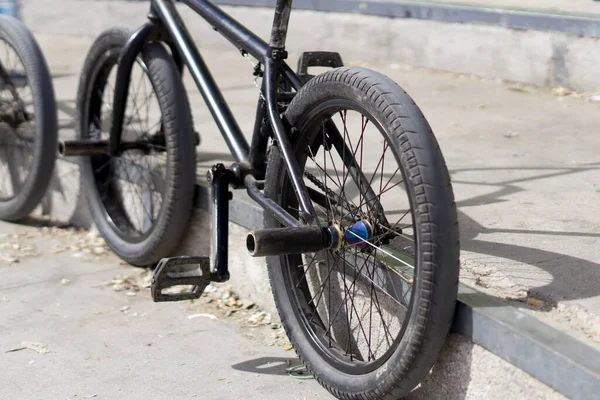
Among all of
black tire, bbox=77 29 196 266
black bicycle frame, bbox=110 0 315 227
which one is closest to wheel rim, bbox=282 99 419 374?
black bicycle frame, bbox=110 0 315 227

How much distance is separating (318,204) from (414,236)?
67 centimetres

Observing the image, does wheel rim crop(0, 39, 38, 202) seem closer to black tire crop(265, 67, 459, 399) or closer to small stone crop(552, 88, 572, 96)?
black tire crop(265, 67, 459, 399)

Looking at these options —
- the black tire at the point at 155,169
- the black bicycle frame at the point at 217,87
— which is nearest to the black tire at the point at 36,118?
the black tire at the point at 155,169

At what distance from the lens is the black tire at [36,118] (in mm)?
4621

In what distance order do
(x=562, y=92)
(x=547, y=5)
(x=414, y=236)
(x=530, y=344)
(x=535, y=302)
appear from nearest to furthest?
1. (x=530, y=344)
2. (x=414, y=236)
3. (x=535, y=302)
4. (x=562, y=92)
5. (x=547, y=5)

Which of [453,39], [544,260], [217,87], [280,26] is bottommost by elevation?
[544,260]

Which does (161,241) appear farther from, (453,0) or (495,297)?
(453,0)

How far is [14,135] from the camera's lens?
5.14 m

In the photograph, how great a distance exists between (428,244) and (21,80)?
130 inches

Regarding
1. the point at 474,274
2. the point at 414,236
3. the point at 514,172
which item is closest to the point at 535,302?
the point at 474,274

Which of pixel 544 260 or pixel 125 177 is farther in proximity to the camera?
pixel 125 177

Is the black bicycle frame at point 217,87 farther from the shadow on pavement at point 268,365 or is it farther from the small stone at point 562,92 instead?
the small stone at point 562,92

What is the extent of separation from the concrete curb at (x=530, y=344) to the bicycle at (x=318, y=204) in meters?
0.10

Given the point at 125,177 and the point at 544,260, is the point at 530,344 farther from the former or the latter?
the point at 125,177
